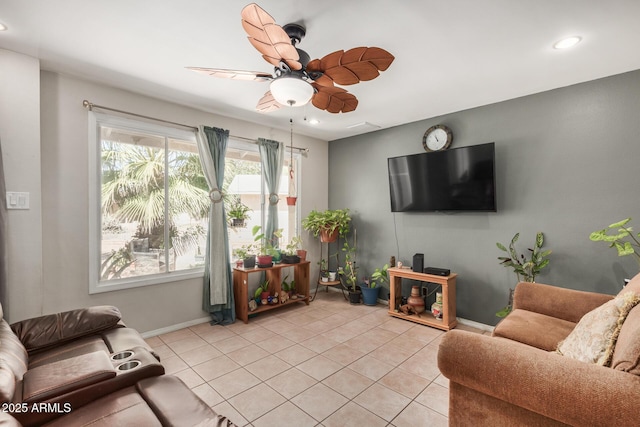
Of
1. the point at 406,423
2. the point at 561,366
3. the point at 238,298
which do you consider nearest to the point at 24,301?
the point at 238,298

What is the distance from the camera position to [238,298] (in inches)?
145

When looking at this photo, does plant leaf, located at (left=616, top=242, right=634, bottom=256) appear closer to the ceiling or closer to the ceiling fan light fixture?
the ceiling

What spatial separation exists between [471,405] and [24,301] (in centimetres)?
324

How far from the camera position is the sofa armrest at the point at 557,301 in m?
2.21

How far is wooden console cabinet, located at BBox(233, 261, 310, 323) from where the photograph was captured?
3.57 m

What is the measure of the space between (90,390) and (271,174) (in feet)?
10.6

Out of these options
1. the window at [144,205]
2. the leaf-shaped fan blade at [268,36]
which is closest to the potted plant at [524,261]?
the leaf-shaped fan blade at [268,36]

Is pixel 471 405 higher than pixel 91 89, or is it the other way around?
pixel 91 89

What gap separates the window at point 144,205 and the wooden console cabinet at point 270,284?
51 centimetres

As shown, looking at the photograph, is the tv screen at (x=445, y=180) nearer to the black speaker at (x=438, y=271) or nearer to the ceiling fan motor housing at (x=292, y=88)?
the black speaker at (x=438, y=271)

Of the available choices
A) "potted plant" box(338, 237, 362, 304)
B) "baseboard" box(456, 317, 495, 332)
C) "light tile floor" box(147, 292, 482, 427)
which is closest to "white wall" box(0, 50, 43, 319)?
"light tile floor" box(147, 292, 482, 427)

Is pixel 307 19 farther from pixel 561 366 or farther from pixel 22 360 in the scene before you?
pixel 22 360

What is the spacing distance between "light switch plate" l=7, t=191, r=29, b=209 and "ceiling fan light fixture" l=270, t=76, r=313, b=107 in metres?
2.21

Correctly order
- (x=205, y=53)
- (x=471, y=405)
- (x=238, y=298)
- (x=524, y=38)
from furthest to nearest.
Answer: (x=238, y=298) < (x=205, y=53) < (x=524, y=38) < (x=471, y=405)
